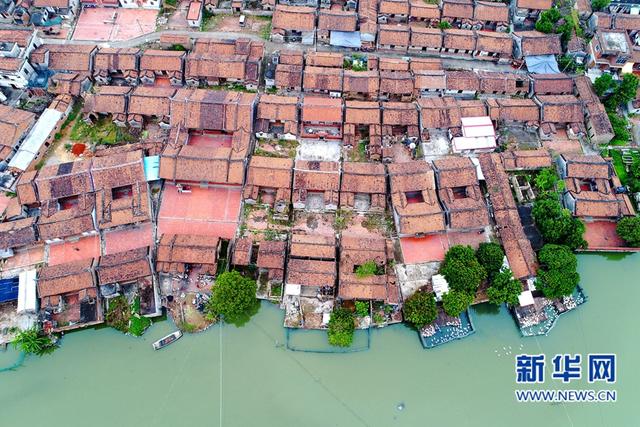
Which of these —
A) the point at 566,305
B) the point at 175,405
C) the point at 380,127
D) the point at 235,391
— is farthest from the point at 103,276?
the point at 566,305

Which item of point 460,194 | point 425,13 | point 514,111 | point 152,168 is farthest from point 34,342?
point 425,13

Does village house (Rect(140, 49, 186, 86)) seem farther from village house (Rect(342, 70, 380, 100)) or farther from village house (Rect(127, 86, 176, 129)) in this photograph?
village house (Rect(342, 70, 380, 100))

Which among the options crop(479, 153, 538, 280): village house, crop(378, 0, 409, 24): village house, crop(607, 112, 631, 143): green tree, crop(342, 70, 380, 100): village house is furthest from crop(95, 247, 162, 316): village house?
crop(607, 112, 631, 143): green tree

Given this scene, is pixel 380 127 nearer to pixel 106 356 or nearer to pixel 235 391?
pixel 235 391

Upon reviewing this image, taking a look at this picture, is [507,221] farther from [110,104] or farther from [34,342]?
[34,342]

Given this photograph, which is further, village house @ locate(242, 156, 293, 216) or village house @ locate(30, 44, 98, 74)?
village house @ locate(30, 44, 98, 74)

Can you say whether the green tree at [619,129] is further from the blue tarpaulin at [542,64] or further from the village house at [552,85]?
the blue tarpaulin at [542,64]
